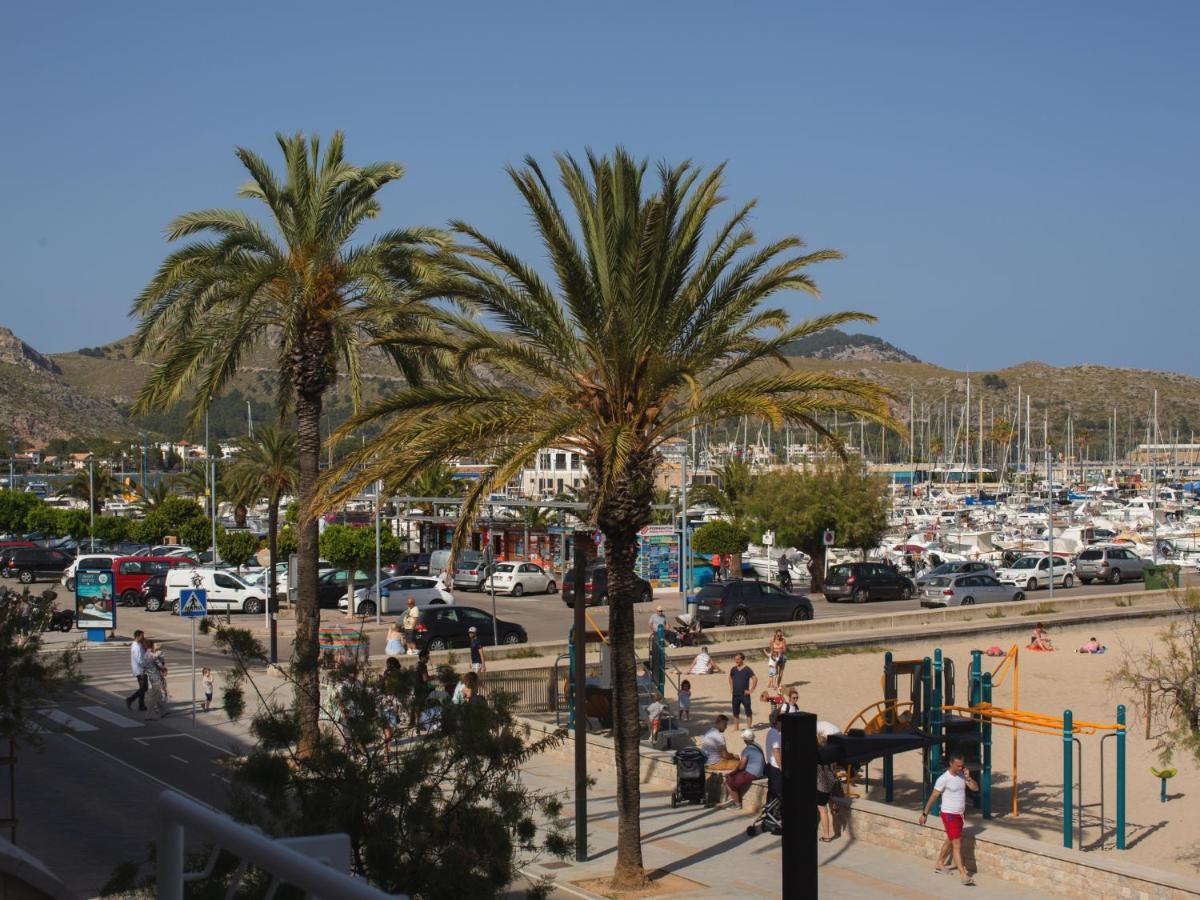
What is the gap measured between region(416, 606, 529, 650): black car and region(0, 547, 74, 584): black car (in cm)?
2708

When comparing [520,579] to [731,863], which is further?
[520,579]

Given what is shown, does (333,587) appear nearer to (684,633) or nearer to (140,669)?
(684,633)

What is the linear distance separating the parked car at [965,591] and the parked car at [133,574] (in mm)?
26678

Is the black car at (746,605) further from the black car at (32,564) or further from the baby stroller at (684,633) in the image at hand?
the black car at (32,564)

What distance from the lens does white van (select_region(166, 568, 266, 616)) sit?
4244cm

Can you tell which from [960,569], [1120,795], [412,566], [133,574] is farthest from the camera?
[412,566]

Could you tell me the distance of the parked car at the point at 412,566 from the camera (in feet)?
170

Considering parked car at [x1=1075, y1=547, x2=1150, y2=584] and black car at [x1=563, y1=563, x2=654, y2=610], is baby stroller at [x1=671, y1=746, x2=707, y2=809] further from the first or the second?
parked car at [x1=1075, y1=547, x2=1150, y2=584]

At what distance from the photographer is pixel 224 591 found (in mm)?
42688

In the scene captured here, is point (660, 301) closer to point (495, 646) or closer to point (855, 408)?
point (855, 408)

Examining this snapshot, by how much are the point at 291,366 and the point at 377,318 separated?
5.42 ft

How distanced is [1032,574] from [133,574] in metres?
34.8

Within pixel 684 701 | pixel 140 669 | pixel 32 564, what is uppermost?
pixel 32 564

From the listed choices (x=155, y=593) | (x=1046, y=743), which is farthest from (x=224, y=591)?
(x=1046, y=743)
